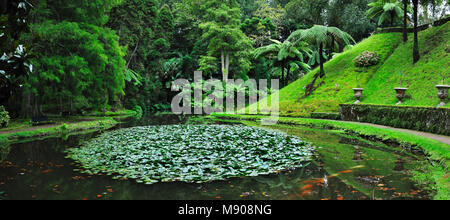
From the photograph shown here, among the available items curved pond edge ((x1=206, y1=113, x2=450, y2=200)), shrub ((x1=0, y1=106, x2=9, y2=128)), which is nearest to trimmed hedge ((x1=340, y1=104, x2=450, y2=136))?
curved pond edge ((x1=206, y1=113, x2=450, y2=200))

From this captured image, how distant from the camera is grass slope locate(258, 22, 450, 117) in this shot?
14383 millimetres

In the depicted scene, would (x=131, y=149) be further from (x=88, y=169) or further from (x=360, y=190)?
(x=360, y=190)

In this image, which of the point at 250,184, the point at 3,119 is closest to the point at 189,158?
the point at 250,184

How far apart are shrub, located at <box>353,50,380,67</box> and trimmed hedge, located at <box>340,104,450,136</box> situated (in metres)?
6.94

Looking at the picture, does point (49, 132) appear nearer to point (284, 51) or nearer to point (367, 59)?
point (284, 51)

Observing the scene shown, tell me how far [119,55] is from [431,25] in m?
20.7

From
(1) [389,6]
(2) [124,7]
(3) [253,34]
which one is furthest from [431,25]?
(2) [124,7]

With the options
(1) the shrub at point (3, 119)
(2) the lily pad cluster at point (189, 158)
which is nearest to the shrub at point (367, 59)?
(2) the lily pad cluster at point (189, 158)

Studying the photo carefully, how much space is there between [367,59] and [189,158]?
17704mm

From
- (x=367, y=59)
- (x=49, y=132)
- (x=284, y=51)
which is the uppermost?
(x=284, y=51)

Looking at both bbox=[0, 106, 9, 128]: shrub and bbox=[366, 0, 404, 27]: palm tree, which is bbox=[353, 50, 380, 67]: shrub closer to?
bbox=[366, 0, 404, 27]: palm tree

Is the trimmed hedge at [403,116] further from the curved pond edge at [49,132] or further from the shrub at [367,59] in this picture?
the curved pond edge at [49,132]

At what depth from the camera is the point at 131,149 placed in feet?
27.6

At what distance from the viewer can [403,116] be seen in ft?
36.6
